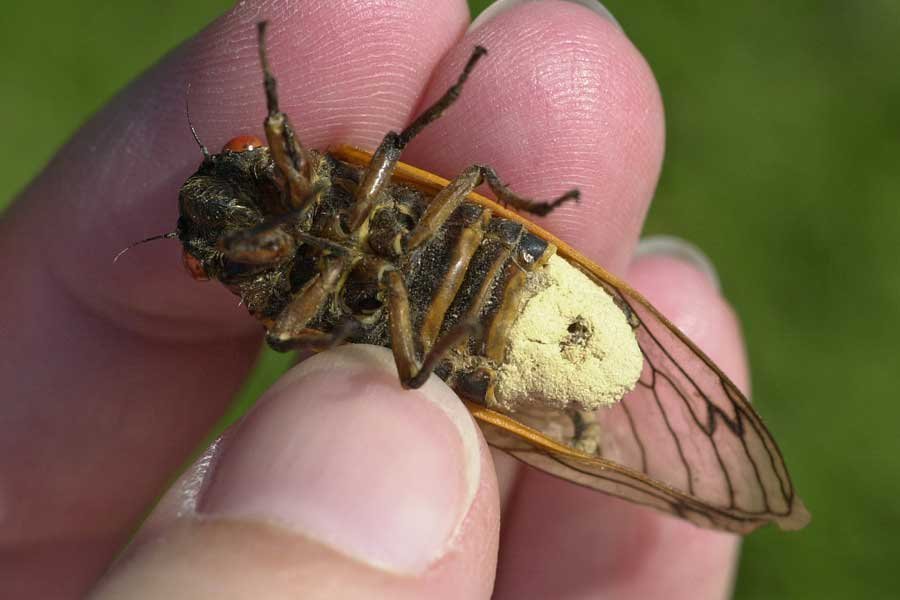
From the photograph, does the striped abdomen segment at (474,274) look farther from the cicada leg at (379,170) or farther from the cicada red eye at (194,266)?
the cicada red eye at (194,266)

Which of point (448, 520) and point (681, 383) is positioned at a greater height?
point (448, 520)

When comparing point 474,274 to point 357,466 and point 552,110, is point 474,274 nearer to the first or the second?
point 357,466

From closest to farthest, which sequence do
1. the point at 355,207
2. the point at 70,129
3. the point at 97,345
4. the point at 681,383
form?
the point at 355,207, the point at 681,383, the point at 97,345, the point at 70,129

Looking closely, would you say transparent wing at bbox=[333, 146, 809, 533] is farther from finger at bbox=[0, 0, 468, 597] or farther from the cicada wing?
finger at bbox=[0, 0, 468, 597]

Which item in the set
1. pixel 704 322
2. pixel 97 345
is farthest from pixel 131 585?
pixel 704 322

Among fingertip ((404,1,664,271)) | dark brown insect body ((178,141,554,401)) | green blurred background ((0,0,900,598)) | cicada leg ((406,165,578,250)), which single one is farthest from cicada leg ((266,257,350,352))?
green blurred background ((0,0,900,598))

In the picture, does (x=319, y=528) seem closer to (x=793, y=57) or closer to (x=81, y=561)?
(x=81, y=561)
